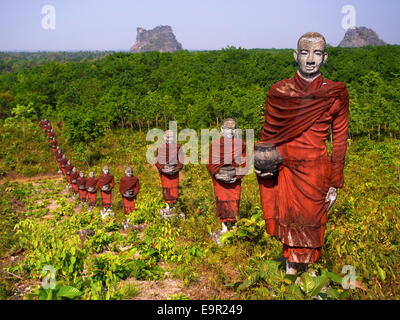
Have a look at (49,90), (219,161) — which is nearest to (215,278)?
(219,161)

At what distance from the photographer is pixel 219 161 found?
5.27 meters

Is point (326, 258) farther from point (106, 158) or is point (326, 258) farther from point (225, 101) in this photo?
point (225, 101)

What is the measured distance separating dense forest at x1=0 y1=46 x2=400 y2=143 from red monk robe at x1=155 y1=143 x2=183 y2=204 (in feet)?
39.2

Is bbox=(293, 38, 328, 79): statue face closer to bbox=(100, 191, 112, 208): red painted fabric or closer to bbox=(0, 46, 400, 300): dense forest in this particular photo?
bbox=(0, 46, 400, 300): dense forest

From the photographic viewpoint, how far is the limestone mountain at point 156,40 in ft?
307

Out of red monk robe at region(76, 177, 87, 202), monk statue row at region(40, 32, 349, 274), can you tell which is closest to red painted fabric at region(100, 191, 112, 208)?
red monk robe at region(76, 177, 87, 202)

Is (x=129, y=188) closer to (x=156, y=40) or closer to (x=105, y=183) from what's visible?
(x=105, y=183)

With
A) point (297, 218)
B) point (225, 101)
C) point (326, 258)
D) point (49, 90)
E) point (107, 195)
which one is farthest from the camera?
point (49, 90)

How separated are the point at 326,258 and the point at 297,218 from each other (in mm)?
1381

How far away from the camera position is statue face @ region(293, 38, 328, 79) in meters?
3.11

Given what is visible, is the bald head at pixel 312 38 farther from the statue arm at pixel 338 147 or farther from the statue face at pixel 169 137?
the statue face at pixel 169 137

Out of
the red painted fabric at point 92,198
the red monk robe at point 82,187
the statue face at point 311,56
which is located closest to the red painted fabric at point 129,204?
the red painted fabric at point 92,198

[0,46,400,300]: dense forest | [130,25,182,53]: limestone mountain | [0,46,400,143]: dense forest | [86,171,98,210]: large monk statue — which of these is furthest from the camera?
[130,25,182,53]: limestone mountain

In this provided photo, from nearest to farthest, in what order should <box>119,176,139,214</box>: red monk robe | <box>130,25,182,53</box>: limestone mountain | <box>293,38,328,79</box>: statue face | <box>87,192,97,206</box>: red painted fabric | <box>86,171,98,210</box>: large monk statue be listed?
<box>293,38,328,79</box>: statue face < <box>119,176,139,214</box>: red monk robe < <box>86,171,98,210</box>: large monk statue < <box>87,192,97,206</box>: red painted fabric < <box>130,25,182,53</box>: limestone mountain
